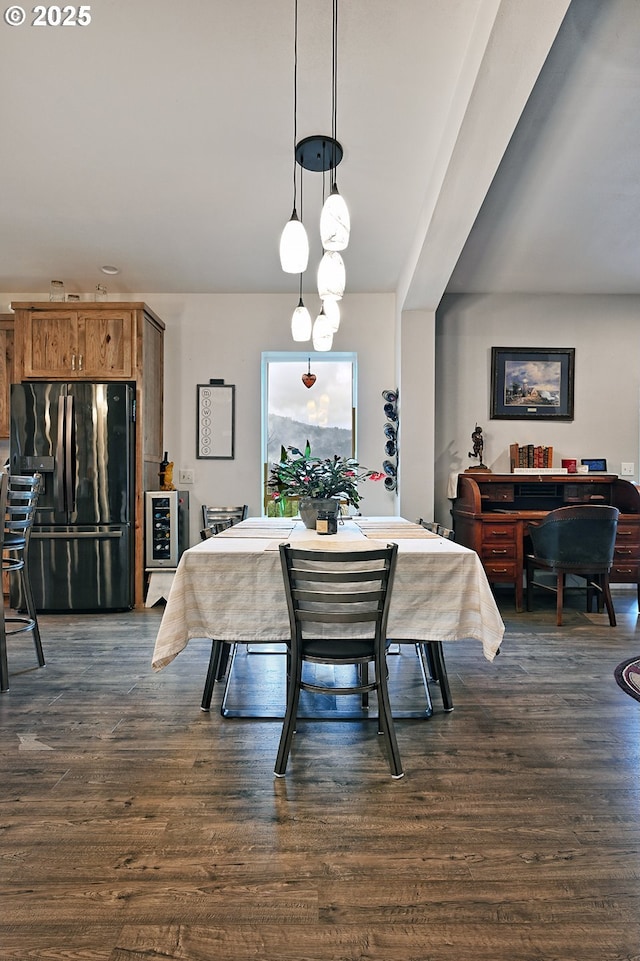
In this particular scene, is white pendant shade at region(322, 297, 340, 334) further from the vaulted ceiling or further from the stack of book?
the stack of book

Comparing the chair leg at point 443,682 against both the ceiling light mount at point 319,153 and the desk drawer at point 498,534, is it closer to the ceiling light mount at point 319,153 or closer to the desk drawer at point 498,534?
the desk drawer at point 498,534

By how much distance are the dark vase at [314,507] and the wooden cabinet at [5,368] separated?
311 cm

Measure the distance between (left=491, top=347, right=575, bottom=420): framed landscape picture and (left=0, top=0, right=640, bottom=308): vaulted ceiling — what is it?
89cm

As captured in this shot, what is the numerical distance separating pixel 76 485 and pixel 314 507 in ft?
7.55

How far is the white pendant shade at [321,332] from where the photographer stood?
2840 mm

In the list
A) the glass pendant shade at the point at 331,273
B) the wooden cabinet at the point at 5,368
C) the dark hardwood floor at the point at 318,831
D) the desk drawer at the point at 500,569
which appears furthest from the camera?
the wooden cabinet at the point at 5,368

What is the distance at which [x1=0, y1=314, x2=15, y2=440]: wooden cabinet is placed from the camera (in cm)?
454

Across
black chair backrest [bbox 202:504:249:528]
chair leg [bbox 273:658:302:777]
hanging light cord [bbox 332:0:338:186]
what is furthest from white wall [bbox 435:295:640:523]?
chair leg [bbox 273:658:302:777]

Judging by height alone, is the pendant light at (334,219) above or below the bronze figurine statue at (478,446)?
above

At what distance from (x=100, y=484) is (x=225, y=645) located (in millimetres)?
2070

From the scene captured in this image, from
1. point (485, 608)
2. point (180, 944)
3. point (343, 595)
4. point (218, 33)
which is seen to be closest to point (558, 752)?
point (485, 608)

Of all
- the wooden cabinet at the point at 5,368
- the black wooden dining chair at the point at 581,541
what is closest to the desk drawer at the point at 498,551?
the black wooden dining chair at the point at 581,541

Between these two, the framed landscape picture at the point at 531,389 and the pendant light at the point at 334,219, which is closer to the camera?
the pendant light at the point at 334,219

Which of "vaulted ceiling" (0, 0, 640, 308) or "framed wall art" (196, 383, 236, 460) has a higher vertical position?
"vaulted ceiling" (0, 0, 640, 308)
